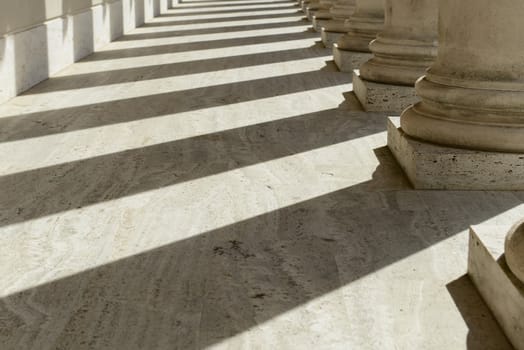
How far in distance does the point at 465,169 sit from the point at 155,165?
397 centimetres

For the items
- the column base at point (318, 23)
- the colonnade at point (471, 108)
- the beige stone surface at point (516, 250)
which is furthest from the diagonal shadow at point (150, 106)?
the column base at point (318, 23)

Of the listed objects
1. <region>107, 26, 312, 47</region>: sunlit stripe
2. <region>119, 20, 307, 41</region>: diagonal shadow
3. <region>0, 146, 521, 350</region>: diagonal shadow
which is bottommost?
<region>0, 146, 521, 350</region>: diagonal shadow

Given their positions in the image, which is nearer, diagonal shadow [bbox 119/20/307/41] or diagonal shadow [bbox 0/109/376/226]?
diagonal shadow [bbox 0/109/376/226]

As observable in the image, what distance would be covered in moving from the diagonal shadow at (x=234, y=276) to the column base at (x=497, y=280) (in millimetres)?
227

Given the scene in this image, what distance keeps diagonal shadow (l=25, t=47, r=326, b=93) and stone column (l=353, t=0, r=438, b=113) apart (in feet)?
20.0

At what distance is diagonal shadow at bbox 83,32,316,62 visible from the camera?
878 inches

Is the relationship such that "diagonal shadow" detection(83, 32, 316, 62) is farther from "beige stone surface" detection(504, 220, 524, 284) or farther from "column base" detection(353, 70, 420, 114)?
"beige stone surface" detection(504, 220, 524, 284)

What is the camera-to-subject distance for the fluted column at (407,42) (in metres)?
13.3

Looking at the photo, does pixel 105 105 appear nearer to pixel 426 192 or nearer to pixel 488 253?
pixel 426 192

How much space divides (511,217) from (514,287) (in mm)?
2792

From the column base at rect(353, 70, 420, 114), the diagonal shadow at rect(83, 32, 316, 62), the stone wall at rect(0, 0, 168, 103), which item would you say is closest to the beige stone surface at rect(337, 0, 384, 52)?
the column base at rect(353, 70, 420, 114)

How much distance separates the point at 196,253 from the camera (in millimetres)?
7027

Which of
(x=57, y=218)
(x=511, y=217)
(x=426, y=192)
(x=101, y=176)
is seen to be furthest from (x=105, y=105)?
(x=511, y=217)

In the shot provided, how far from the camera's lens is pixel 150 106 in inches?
562
